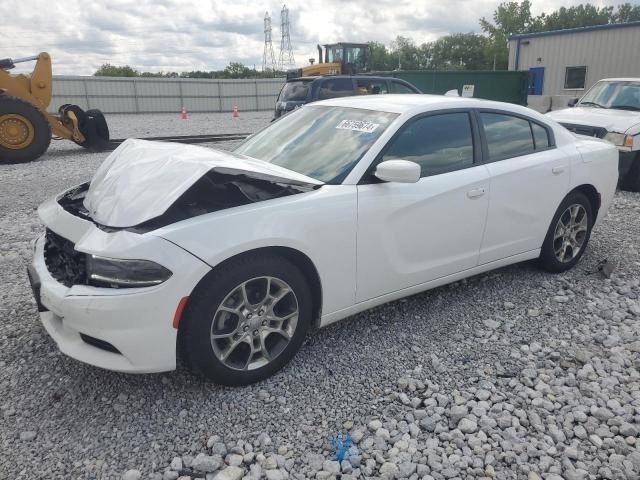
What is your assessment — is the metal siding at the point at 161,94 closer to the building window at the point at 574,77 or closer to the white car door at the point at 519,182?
the building window at the point at 574,77

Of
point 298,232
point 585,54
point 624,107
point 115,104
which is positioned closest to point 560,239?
point 298,232

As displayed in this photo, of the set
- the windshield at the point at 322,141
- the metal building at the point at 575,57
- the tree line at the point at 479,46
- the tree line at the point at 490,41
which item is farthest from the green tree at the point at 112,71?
the windshield at the point at 322,141

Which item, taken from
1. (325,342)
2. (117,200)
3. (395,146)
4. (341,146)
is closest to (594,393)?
(325,342)

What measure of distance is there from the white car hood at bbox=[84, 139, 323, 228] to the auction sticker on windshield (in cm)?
55

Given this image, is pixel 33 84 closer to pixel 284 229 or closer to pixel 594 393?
pixel 284 229

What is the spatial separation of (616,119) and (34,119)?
1094 centimetres

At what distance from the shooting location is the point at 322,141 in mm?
3480

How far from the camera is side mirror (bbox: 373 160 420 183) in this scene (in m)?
2.95

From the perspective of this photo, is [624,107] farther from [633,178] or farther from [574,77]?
[574,77]

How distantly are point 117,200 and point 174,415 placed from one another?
119cm

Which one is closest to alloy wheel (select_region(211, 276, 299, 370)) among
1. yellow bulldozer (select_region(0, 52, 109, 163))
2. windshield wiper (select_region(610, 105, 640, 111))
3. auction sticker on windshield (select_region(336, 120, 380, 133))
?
auction sticker on windshield (select_region(336, 120, 380, 133))

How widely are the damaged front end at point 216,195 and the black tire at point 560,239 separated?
2.33 metres

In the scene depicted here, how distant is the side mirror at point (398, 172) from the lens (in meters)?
2.95

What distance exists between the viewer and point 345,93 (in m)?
13.5
